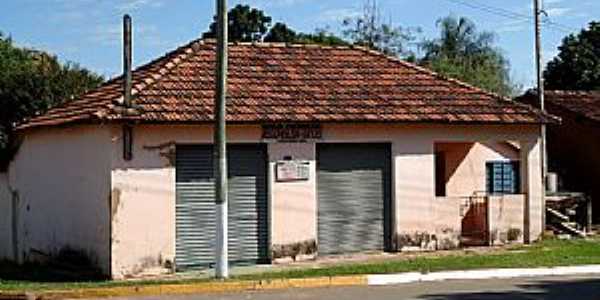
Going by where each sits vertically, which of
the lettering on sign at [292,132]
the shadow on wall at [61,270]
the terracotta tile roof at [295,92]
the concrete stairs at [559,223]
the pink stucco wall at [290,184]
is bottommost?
the shadow on wall at [61,270]

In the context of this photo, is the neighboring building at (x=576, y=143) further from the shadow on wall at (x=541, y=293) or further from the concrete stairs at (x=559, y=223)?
the shadow on wall at (x=541, y=293)

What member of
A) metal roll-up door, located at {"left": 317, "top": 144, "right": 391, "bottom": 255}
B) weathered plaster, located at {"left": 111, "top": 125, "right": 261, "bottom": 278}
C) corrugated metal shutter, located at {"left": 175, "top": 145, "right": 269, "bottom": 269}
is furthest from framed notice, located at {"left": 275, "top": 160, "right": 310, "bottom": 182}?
weathered plaster, located at {"left": 111, "top": 125, "right": 261, "bottom": 278}

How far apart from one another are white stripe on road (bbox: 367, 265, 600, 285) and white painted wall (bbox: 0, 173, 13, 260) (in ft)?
37.6

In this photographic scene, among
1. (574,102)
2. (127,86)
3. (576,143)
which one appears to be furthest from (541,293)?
(574,102)

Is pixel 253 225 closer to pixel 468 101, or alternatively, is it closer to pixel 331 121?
pixel 331 121

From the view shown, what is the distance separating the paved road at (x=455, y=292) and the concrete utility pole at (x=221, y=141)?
66.5 inches

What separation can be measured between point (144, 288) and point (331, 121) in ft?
20.1

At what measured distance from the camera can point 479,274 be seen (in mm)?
18172

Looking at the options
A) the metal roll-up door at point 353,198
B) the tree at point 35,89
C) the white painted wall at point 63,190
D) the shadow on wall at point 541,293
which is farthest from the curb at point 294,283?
the tree at point 35,89

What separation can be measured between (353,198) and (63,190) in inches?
238

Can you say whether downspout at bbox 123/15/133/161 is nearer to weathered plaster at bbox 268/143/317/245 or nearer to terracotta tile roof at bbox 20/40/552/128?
terracotta tile roof at bbox 20/40/552/128

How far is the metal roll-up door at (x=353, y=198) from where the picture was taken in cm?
2128

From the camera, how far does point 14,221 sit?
24812mm

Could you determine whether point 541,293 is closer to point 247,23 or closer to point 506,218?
point 506,218
